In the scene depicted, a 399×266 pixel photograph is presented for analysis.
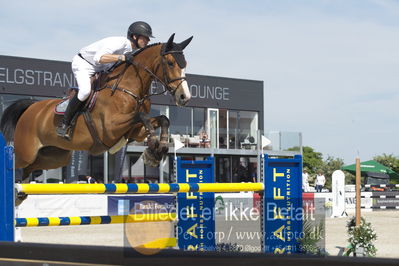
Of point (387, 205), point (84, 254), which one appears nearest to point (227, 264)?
point (84, 254)

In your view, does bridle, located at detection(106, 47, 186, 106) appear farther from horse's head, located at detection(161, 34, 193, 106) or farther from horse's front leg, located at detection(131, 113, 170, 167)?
horse's front leg, located at detection(131, 113, 170, 167)

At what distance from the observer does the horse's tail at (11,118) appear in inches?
248

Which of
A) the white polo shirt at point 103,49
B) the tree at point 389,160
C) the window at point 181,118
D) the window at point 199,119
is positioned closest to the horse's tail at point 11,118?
the white polo shirt at point 103,49

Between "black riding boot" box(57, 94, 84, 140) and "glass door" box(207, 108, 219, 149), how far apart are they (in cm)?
1977

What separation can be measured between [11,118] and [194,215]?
2.02 meters

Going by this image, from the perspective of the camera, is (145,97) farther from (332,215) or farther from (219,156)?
(219,156)

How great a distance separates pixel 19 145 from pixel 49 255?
3.01m

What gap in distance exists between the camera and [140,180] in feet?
83.2

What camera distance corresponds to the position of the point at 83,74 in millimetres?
5746

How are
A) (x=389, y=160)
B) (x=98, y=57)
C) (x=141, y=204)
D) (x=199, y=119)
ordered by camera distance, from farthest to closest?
(x=389, y=160) → (x=199, y=119) → (x=141, y=204) → (x=98, y=57)

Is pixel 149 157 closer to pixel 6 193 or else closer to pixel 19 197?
pixel 19 197

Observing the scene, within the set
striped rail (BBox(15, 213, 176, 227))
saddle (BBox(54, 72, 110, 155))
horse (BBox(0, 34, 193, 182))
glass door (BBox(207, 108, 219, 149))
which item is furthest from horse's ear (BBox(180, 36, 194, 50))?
glass door (BBox(207, 108, 219, 149))

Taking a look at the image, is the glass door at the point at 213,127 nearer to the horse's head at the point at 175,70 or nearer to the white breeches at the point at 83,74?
the white breeches at the point at 83,74

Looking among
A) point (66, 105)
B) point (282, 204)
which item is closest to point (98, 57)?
point (66, 105)
